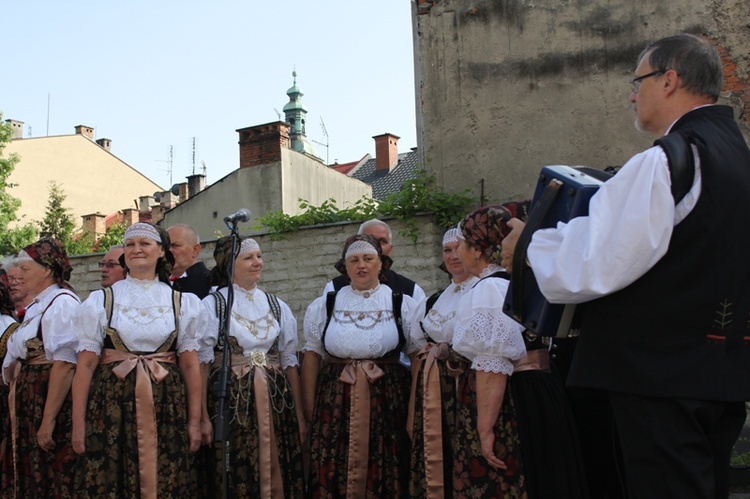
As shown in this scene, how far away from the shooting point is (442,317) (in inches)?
183

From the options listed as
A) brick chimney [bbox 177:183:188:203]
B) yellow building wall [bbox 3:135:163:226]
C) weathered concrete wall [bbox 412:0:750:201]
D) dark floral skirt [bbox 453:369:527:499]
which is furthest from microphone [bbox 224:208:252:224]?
brick chimney [bbox 177:183:188:203]

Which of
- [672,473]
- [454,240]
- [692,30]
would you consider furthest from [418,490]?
[692,30]

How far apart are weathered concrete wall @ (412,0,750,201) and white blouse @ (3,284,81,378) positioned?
4.98m

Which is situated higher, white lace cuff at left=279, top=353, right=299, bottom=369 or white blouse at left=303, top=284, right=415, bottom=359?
white blouse at left=303, top=284, right=415, bottom=359

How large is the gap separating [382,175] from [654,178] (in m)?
34.0

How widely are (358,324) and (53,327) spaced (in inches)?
75.1

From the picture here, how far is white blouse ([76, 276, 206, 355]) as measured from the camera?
14.9 ft

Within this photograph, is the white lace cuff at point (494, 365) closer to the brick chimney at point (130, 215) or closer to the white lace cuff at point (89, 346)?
the white lace cuff at point (89, 346)

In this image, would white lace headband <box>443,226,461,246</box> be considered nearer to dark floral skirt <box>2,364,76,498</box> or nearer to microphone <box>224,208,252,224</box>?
microphone <box>224,208,252,224</box>

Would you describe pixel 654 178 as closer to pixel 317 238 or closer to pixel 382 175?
pixel 317 238

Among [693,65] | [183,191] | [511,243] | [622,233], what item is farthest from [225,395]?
[183,191]

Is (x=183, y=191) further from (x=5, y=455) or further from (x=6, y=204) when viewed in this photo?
(x=5, y=455)

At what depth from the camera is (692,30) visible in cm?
853

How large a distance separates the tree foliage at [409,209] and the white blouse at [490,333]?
15.4ft
